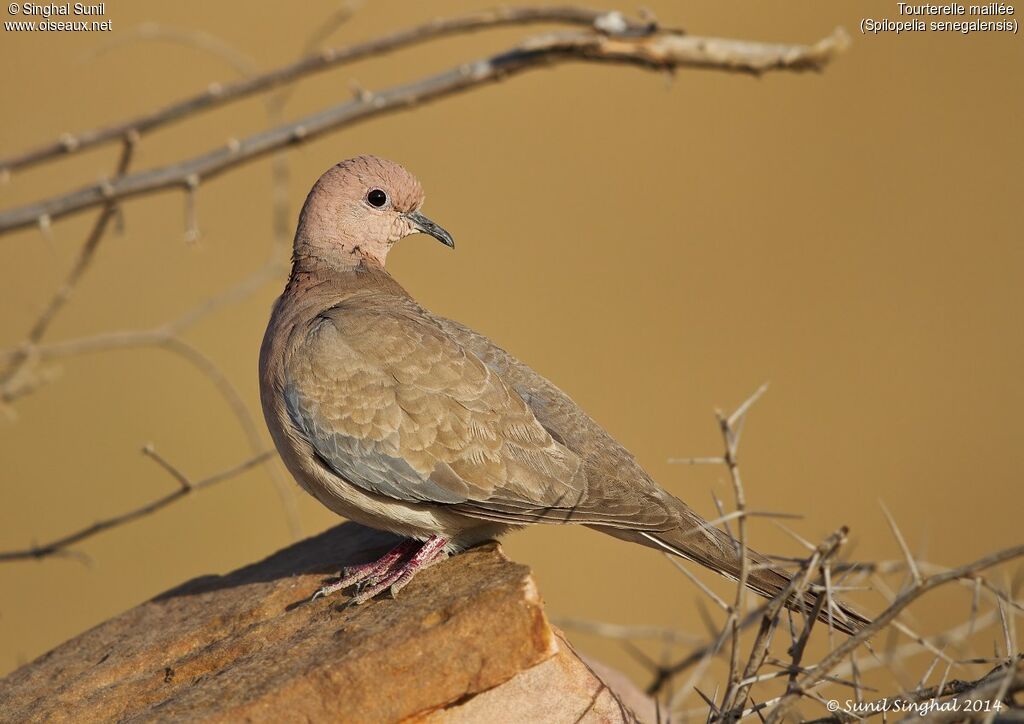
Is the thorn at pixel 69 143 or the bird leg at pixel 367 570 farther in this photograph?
the bird leg at pixel 367 570

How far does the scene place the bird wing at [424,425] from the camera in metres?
5.15

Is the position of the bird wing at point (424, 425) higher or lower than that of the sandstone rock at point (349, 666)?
higher

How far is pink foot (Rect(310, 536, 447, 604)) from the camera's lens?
199 inches

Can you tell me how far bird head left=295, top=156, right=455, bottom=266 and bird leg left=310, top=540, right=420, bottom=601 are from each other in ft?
5.22

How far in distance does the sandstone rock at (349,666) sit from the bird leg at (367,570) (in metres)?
0.06

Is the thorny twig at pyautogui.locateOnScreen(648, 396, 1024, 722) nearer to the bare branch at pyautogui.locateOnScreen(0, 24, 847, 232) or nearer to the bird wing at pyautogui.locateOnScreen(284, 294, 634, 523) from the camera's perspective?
the bare branch at pyautogui.locateOnScreen(0, 24, 847, 232)

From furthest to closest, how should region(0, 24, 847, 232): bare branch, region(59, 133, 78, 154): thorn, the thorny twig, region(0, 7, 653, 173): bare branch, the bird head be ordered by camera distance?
the bird head → region(59, 133, 78, 154): thorn → region(0, 7, 653, 173): bare branch → region(0, 24, 847, 232): bare branch → the thorny twig

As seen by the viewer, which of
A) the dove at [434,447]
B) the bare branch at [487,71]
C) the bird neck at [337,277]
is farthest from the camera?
the bird neck at [337,277]

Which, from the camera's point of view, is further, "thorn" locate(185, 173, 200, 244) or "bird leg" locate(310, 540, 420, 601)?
"bird leg" locate(310, 540, 420, 601)

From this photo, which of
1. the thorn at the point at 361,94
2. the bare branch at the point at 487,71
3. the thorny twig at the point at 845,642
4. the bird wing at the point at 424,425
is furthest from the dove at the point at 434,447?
the thorn at the point at 361,94

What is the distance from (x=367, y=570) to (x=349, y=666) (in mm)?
1006

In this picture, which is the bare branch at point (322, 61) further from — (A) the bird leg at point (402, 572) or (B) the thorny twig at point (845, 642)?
(A) the bird leg at point (402, 572)

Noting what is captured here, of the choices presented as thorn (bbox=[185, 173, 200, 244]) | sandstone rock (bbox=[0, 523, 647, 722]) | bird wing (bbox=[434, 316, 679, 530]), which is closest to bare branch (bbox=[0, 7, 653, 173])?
thorn (bbox=[185, 173, 200, 244])

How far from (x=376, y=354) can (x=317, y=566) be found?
1145 mm
